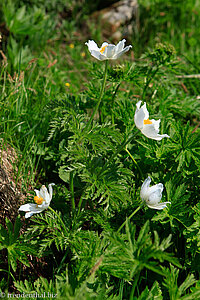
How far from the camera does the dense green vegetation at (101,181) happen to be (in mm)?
1460

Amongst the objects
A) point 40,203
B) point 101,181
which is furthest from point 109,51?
point 40,203

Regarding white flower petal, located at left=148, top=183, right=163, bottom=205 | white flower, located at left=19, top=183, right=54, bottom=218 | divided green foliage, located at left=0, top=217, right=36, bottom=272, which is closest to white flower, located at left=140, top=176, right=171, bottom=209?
white flower petal, located at left=148, top=183, right=163, bottom=205

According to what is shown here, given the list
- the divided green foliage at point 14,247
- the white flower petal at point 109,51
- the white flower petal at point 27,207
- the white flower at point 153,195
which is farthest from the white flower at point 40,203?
the white flower petal at point 109,51

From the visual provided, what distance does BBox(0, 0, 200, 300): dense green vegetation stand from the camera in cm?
146

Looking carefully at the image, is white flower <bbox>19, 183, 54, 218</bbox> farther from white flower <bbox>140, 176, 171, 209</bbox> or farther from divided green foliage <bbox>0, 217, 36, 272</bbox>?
white flower <bbox>140, 176, 171, 209</bbox>

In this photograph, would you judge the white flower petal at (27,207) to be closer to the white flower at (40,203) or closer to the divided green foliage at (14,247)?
the white flower at (40,203)

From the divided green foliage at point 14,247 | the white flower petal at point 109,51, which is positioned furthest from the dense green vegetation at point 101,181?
the white flower petal at point 109,51

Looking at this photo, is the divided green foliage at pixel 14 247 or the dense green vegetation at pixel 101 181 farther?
the divided green foliage at pixel 14 247

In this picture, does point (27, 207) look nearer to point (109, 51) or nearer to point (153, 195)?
point (153, 195)

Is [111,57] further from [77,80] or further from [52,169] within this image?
[77,80]

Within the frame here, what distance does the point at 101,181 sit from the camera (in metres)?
1.60

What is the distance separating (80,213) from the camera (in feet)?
5.56

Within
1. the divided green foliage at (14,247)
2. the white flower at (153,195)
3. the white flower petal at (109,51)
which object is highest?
the white flower petal at (109,51)

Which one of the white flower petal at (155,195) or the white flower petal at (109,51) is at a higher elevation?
the white flower petal at (109,51)
